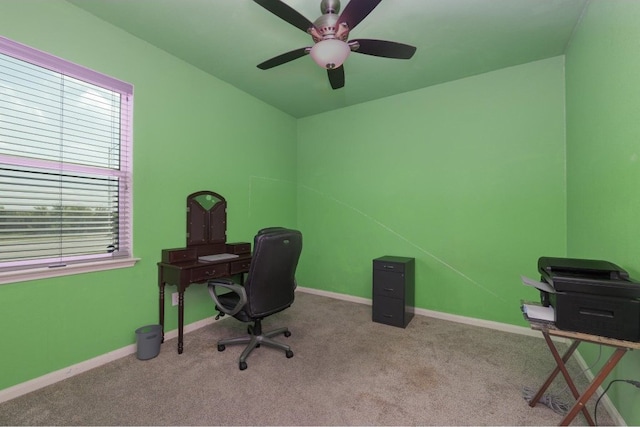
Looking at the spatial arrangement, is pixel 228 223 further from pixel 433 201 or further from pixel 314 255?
pixel 433 201

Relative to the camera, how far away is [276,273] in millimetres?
2166

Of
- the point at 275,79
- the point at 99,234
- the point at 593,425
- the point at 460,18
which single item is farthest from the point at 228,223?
the point at 593,425

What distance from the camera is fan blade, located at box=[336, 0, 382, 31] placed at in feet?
5.04

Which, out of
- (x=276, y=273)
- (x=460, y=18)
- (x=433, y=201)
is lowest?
(x=276, y=273)

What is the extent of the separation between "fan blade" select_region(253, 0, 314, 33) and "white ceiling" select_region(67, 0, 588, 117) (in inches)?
13.4

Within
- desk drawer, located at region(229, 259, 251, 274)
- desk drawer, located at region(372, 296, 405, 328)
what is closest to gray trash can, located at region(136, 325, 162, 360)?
desk drawer, located at region(229, 259, 251, 274)

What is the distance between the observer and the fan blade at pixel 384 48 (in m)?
1.88

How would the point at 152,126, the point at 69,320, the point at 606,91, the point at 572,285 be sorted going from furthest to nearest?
the point at 152,126 < the point at 69,320 < the point at 606,91 < the point at 572,285

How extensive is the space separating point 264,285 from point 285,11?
1.89 metres

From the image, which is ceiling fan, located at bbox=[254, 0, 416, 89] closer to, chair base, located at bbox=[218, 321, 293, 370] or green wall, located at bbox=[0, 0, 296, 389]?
green wall, located at bbox=[0, 0, 296, 389]

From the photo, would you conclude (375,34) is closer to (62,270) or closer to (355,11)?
(355,11)

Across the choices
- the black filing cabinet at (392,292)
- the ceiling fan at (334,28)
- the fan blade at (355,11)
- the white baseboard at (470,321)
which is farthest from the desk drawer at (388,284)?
the fan blade at (355,11)

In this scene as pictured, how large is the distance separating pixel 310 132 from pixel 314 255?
1.93 metres

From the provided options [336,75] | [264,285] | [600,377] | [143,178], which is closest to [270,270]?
[264,285]
